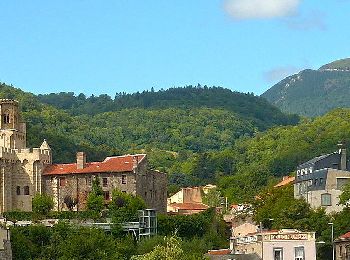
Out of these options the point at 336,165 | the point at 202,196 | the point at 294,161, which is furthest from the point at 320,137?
the point at 336,165

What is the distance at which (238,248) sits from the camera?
81.0 metres

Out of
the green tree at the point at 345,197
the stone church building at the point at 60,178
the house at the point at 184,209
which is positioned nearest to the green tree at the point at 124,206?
the stone church building at the point at 60,178

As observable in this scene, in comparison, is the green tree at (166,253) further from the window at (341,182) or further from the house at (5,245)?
the window at (341,182)

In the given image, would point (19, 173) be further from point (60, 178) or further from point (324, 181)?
point (324, 181)

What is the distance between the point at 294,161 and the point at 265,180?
22599mm

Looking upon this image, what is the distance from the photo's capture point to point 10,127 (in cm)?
10531

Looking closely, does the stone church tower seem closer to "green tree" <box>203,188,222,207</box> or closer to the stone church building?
the stone church building

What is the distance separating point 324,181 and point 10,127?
3167 centimetres

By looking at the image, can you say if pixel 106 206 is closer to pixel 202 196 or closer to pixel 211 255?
pixel 211 255

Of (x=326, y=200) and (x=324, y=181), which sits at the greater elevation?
(x=324, y=181)

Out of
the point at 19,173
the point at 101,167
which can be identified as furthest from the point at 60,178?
the point at 101,167

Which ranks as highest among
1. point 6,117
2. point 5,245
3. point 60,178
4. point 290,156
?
point 6,117

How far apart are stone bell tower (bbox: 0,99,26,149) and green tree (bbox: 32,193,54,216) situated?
351 inches

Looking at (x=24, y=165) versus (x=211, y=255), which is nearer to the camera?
(x=211, y=255)
